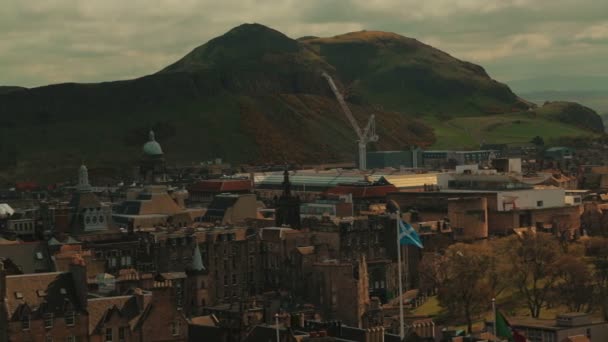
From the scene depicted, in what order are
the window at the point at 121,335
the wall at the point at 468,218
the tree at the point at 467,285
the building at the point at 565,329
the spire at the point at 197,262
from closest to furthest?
the window at the point at 121,335 → the building at the point at 565,329 → the tree at the point at 467,285 → the spire at the point at 197,262 → the wall at the point at 468,218

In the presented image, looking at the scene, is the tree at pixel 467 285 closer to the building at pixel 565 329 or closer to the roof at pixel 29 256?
the building at pixel 565 329

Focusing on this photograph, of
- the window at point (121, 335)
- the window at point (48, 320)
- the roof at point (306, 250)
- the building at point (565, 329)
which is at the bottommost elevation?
the building at point (565, 329)

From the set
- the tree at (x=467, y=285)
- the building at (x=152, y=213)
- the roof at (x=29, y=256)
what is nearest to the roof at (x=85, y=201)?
the building at (x=152, y=213)

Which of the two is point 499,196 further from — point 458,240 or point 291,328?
point 291,328

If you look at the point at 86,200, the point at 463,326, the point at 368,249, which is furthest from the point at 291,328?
the point at 86,200

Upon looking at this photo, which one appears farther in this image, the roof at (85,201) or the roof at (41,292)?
the roof at (85,201)

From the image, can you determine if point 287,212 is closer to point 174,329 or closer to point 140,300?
point 174,329

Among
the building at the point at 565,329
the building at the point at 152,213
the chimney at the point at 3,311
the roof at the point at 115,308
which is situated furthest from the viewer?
the building at the point at 152,213

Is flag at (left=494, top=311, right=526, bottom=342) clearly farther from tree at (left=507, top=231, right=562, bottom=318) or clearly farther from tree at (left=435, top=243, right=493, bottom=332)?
tree at (left=507, top=231, right=562, bottom=318)
